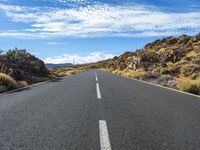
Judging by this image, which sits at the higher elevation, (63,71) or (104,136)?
(104,136)

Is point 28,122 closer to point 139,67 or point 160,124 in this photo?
point 160,124

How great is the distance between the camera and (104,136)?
6121 millimetres

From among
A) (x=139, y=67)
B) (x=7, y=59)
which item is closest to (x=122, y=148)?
(x=7, y=59)

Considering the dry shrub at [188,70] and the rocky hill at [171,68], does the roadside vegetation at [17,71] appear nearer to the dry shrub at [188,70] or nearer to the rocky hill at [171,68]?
the rocky hill at [171,68]

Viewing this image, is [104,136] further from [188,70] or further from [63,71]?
[63,71]

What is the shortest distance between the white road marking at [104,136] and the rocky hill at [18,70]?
1143 centimetres

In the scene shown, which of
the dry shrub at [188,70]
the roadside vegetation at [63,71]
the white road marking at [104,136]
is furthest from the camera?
the roadside vegetation at [63,71]

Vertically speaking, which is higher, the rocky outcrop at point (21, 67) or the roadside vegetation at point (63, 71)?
the rocky outcrop at point (21, 67)

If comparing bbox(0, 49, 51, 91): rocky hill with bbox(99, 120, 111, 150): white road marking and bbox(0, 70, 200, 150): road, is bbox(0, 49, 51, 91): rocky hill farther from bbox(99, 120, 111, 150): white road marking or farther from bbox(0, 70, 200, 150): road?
bbox(99, 120, 111, 150): white road marking

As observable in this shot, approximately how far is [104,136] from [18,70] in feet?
74.8

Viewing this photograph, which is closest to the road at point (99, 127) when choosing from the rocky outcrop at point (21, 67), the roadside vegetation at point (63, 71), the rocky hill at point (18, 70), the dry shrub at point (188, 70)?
the rocky hill at point (18, 70)

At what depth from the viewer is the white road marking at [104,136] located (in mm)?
5426

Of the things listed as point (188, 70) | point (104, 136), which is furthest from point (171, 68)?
point (104, 136)

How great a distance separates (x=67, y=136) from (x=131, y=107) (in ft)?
14.1
